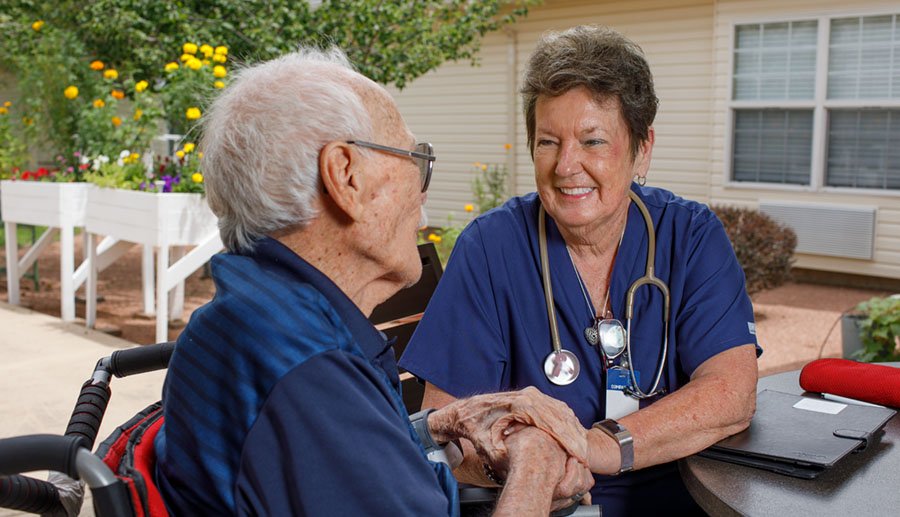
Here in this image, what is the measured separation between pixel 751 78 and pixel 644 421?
8962mm

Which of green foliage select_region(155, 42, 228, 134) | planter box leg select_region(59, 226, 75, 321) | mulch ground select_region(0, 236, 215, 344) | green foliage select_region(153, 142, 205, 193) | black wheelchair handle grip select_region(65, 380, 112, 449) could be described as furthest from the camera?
mulch ground select_region(0, 236, 215, 344)

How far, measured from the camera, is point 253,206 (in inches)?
53.1

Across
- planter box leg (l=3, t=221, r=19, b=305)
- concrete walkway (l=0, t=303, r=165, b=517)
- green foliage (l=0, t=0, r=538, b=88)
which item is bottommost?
concrete walkway (l=0, t=303, r=165, b=517)

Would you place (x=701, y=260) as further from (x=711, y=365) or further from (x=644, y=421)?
(x=644, y=421)

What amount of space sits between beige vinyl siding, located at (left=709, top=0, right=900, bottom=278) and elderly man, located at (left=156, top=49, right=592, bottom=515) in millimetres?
8765

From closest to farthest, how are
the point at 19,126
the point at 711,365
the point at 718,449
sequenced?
1. the point at 718,449
2. the point at 711,365
3. the point at 19,126

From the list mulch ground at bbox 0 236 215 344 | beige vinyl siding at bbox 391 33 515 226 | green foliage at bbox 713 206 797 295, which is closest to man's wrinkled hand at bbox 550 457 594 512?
mulch ground at bbox 0 236 215 344

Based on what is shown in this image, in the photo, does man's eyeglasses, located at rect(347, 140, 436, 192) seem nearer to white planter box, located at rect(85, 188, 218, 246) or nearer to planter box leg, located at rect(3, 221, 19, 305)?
white planter box, located at rect(85, 188, 218, 246)

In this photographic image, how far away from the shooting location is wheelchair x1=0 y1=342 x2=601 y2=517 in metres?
1.14

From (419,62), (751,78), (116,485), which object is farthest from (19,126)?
(116,485)

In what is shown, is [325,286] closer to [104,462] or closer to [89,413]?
[104,462]

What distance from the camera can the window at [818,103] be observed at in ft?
29.9

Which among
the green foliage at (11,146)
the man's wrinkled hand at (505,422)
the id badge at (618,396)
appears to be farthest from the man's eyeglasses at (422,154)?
the green foliage at (11,146)

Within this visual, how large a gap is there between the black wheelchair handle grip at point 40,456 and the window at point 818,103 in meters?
9.51
